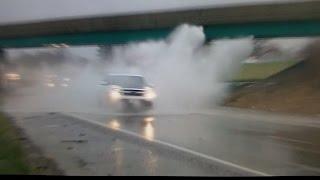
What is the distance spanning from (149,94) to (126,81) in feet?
1.26

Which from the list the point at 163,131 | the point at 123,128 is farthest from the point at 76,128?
the point at 163,131

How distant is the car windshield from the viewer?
→ 6789mm

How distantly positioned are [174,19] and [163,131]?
2.49 m

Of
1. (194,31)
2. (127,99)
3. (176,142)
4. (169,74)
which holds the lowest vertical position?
(176,142)

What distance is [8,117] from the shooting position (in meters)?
8.21

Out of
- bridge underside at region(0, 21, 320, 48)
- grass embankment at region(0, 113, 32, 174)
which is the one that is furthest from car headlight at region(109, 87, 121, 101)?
grass embankment at region(0, 113, 32, 174)

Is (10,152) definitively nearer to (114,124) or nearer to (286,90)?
(114,124)

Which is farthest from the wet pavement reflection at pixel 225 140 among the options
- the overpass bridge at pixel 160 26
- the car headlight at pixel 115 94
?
the overpass bridge at pixel 160 26

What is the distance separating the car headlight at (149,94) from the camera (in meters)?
7.00

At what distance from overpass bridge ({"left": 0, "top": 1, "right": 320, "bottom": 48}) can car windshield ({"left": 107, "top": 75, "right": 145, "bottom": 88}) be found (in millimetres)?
428

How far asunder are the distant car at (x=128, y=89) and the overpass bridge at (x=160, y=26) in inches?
18.1

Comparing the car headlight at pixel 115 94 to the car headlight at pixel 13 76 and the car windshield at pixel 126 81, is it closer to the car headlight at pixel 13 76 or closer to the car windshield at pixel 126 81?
the car windshield at pixel 126 81

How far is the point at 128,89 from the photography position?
7.39 meters

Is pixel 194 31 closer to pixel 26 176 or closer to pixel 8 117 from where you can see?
pixel 26 176
